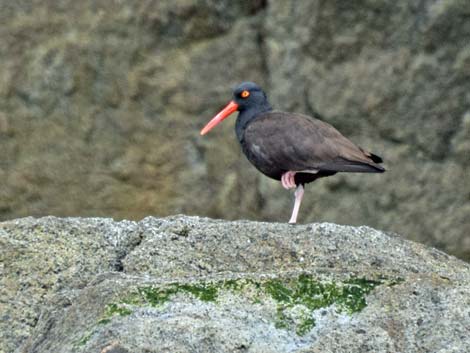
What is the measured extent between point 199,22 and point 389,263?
3.82 meters

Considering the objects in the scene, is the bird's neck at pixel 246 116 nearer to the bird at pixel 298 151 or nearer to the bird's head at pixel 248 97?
the bird's head at pixel 248 97

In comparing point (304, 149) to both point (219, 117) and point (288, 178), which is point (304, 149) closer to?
point (288, 178)

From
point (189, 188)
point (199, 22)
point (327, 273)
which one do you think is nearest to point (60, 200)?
point (189, 188)

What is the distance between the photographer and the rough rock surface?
14.6ft

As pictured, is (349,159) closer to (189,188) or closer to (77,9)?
(189,188)

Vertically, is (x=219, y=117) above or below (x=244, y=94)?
below

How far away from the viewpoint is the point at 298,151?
290 inches

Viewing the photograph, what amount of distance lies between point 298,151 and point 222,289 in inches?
108

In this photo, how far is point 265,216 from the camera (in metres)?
8.80

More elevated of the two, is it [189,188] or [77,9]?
[77,9]

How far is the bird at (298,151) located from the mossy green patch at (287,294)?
240cm

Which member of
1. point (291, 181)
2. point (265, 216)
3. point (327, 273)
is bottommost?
point (265, 216)

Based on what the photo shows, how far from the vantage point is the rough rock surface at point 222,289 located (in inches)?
175

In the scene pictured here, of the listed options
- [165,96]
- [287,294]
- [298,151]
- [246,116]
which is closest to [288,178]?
[298,151]
